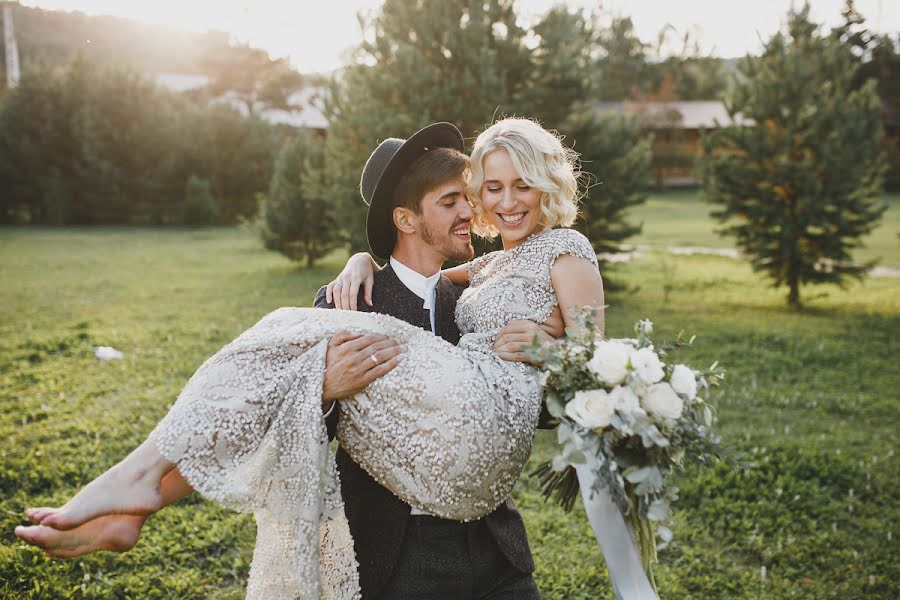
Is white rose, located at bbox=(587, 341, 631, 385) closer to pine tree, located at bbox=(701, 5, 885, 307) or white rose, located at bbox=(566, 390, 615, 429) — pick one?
white rose, located at bbox=(566, 390, 615, 429)

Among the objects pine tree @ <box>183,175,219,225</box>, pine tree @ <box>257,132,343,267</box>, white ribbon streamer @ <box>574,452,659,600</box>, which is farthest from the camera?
pine tree @ <box>183,175,219,225</box>

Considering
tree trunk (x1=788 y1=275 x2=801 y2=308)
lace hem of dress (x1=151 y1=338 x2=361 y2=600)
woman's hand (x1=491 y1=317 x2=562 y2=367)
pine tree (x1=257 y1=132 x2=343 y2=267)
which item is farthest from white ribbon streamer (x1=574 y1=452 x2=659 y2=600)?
pine tree (x1=257 y1=132 x2=343 y2=267)

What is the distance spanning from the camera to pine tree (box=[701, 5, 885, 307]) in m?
12.4

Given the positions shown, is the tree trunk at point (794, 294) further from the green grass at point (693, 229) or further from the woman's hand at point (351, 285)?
the woman's hand at point (351, 285)

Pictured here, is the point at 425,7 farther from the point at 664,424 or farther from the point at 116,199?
the point at 116,199

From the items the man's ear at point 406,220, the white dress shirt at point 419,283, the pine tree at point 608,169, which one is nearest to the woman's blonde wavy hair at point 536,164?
the man's ear at point 406,220

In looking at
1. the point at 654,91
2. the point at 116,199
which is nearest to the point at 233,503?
the point at 116,199

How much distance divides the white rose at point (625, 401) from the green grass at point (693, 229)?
12.8 meters

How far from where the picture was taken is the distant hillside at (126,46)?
30758 mm

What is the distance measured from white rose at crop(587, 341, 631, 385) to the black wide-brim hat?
1378 millimetres

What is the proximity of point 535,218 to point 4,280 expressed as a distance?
15341 millimetres

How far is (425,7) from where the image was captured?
38.2 feet

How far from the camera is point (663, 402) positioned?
228 centimetres

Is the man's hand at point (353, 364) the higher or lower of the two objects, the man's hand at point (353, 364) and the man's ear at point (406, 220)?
the lower
